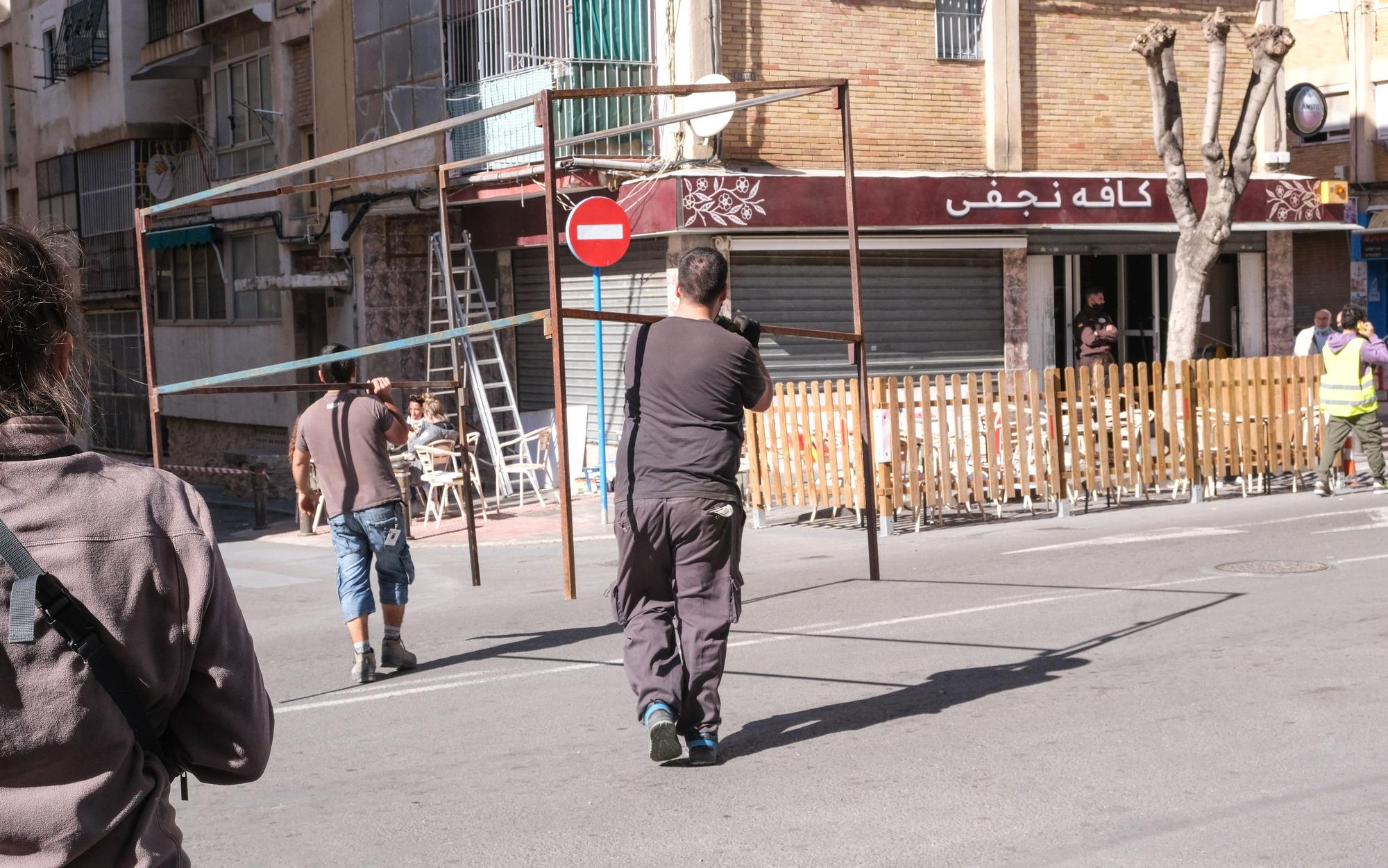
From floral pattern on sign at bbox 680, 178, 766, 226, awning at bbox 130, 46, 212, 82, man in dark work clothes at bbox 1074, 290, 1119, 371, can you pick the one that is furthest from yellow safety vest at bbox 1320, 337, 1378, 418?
awning at bbox 130, 46, 212, 82

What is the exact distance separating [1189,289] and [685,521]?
12.6 m

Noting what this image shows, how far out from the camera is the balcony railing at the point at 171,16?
78.8 feet

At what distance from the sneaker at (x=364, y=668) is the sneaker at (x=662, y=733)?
8.49 ft

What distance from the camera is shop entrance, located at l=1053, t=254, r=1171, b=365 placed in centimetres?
2000

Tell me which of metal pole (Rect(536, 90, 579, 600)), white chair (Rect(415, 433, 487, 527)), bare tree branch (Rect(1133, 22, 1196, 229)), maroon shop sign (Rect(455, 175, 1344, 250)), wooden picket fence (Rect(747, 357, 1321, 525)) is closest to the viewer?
metal pole (Rect(536, 90, 579, 600))

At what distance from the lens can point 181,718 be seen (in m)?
2.26

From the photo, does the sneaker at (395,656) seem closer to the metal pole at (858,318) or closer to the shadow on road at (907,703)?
the shadow on road at (907,703)

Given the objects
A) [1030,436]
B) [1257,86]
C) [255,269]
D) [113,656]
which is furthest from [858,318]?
[255,269]

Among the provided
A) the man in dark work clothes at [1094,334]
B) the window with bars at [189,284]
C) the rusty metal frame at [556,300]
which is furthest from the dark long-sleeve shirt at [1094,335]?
the window with bars at [189,284]

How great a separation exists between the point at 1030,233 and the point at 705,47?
4.93 meters

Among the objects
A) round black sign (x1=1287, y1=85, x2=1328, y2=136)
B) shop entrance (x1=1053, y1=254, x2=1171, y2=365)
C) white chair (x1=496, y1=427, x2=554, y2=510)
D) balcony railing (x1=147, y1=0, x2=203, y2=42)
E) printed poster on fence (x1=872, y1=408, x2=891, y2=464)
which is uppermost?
balcony railing (x1=147, y1=0, x2=203, y2=42)

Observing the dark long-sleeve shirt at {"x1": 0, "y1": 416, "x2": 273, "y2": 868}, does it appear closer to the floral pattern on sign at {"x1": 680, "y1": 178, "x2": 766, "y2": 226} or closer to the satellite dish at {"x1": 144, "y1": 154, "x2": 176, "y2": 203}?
the floral pattern on sign at {"x1": 680, "y1": 178, "x2": 766, "y2": 226}

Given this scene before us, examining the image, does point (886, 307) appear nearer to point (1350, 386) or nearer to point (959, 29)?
point (959, 29)

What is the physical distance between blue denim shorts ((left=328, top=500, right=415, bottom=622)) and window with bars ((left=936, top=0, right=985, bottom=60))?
13.0 meters
